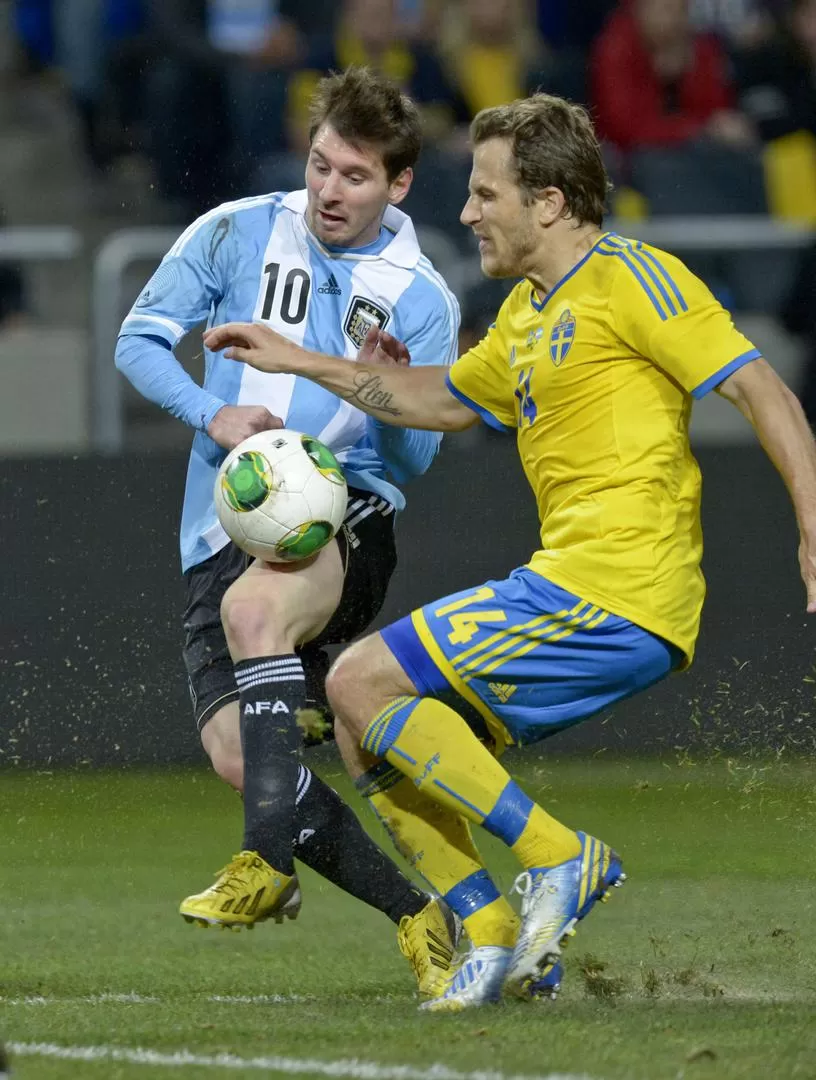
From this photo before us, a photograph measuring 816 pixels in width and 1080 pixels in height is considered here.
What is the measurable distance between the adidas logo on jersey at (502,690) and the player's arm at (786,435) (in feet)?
2.29

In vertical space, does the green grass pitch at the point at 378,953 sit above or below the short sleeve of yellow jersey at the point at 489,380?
below

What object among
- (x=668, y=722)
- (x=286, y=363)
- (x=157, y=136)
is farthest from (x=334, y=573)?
(x=157, y=136)

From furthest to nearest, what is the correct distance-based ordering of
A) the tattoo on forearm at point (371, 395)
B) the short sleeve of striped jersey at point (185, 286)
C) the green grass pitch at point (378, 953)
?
1. the short sleeve of striped jersey at point (185, 286)
2. the tattoo on forearm at point (371, 395)
3. the green grass pitch at point (378, 953)

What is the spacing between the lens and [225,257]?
201 inches

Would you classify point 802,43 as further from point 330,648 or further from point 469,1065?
point 469,1065

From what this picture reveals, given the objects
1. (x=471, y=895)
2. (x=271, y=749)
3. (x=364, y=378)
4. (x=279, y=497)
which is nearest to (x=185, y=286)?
(x=364, y=378)

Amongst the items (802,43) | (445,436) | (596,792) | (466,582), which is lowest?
(596,792)

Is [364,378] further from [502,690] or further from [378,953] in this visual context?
[378,953]

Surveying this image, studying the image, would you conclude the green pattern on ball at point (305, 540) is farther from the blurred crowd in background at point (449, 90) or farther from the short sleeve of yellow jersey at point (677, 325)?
the blurred crowd in background at point (449, 90)

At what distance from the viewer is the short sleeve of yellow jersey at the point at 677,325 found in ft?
13.3

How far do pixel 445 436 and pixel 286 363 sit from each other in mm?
3229

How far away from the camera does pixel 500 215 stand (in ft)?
14.3

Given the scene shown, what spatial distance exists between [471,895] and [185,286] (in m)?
1.80

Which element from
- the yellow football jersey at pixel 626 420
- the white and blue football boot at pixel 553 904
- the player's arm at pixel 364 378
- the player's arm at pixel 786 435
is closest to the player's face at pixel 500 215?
the yellow football jersey at pixel 626 420
